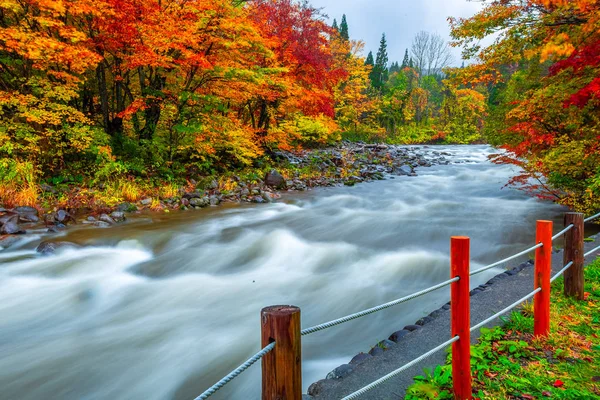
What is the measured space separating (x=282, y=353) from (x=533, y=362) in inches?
105

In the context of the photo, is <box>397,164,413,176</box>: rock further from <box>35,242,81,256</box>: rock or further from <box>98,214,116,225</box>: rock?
<box>35,242,81,256</box>: rock

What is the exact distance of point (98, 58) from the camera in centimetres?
943

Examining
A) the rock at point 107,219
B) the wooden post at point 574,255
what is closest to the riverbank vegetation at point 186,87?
the rock at point 107,219

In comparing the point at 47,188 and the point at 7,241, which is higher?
the point at 47,188

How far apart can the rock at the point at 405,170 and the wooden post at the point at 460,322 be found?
17.6 m

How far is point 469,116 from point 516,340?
143 ft

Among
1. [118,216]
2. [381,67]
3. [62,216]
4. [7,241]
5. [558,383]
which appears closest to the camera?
[558,383]

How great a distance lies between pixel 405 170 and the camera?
20109mm

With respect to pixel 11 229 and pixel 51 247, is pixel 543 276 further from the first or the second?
pixel 11 229

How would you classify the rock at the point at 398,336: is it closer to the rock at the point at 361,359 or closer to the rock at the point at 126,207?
the rock at the point at 361,359

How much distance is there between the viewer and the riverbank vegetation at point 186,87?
8.19 m

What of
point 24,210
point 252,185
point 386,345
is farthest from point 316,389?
point 252,185

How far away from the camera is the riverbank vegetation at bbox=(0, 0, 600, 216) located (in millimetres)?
8188

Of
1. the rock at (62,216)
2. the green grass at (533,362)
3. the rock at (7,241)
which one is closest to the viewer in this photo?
the green grass at (533,362)
